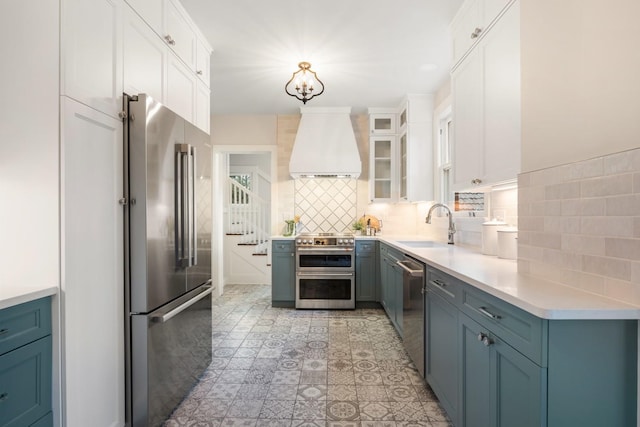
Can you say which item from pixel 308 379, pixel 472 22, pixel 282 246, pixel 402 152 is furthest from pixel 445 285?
pixel 402 152

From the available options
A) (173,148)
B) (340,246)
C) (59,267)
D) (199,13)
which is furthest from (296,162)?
(59,267)

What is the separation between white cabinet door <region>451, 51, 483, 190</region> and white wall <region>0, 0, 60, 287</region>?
2.24m

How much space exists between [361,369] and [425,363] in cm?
54

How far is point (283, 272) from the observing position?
410cm

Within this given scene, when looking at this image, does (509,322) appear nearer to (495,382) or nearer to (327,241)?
(495,382)

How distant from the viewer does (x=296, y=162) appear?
4.31m

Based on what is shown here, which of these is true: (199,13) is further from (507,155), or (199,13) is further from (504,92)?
(507,155)

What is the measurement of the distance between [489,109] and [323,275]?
2722mm

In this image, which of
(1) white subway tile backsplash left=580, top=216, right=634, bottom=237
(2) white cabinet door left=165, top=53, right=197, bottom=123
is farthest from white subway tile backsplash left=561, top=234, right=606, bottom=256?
(2) white cabinet door left=165, top=53, right=197, bottom=123

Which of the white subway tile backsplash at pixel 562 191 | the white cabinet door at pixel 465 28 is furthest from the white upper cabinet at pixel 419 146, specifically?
the white subway tile backsplash at pixel 562 191

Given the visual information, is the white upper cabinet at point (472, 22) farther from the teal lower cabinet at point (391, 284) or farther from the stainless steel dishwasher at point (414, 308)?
the teal lower cabinet at point (391, 284)

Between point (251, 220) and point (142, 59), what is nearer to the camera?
point (142, 59)

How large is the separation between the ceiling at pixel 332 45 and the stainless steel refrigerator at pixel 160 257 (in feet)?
3.26

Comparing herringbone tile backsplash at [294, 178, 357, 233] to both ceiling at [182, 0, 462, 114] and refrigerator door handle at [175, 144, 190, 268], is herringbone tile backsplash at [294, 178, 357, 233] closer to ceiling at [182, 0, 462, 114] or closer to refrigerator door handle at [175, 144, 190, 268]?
ceiling at [182, 0, 462, 114]
